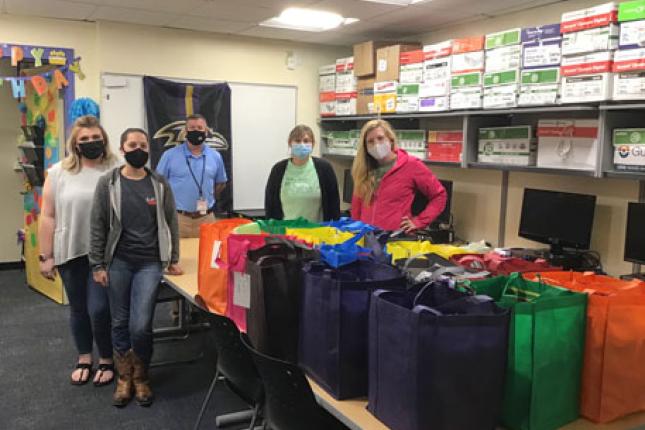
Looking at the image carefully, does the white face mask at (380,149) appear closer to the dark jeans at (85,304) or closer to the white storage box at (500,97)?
the white storage box at (500,97)

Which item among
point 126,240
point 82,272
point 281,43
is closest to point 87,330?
point 82,272

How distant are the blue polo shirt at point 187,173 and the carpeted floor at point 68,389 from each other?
105 cm

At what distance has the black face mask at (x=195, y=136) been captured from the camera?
170 inches

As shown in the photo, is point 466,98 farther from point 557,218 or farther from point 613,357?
point 613,357

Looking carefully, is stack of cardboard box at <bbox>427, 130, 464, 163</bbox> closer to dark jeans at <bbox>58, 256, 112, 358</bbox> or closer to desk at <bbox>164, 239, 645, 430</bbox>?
dark jeans at <bbox>58, 256, 112, 358</bbox>

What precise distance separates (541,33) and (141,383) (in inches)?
125

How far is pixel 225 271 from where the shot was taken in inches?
98.3

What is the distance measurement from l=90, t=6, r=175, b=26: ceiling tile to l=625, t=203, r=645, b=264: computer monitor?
3767mm

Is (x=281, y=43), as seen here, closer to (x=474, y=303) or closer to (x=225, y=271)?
(x=225, y=271)

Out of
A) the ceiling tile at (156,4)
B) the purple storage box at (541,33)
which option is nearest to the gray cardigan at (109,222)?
the ceiling tile at (156,4)

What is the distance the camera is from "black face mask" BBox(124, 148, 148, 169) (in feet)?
9.85

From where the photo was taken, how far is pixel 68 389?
3438 mm

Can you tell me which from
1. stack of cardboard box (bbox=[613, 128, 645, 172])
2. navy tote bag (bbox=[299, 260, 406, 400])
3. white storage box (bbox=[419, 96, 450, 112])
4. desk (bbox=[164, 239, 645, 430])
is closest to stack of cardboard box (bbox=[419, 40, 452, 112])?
white storage box (bbox=[419, 96, 450, 112])

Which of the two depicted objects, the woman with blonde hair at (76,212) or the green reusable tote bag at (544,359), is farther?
the woman with blonde hair at (76,212)
